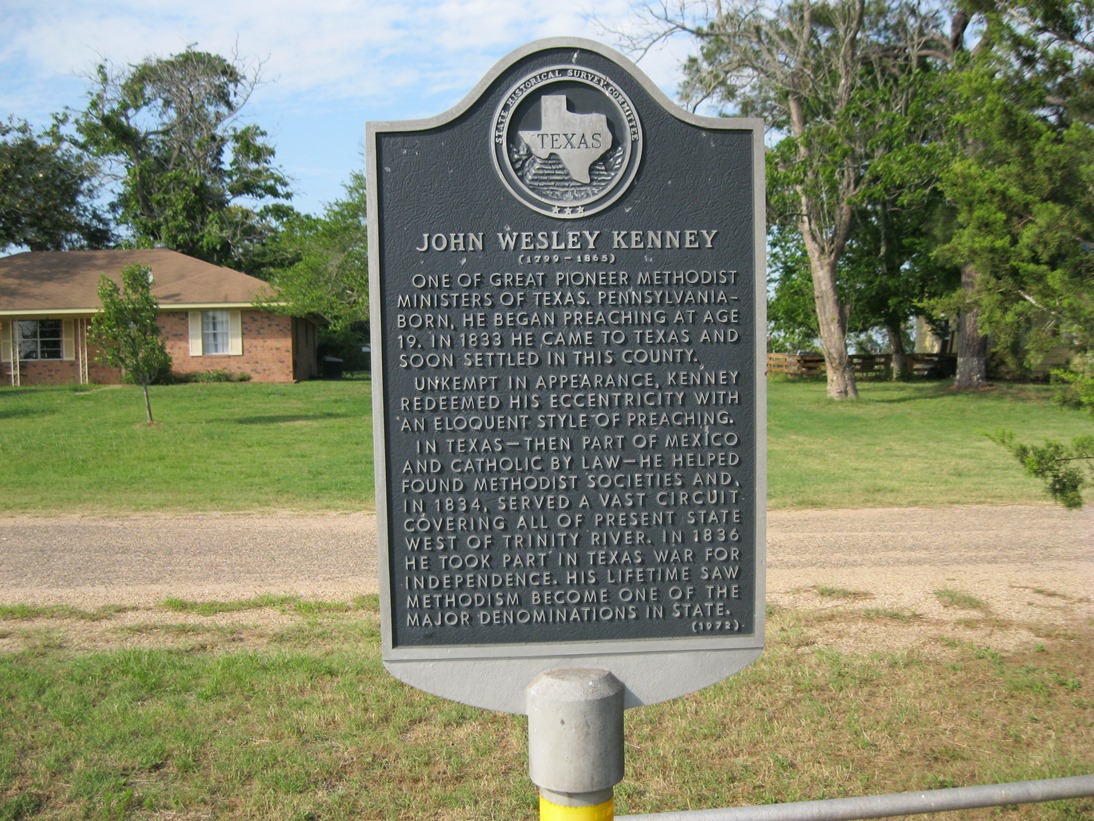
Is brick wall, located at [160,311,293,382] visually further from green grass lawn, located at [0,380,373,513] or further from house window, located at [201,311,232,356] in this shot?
green grass lawn, located at [0,380,373,513]

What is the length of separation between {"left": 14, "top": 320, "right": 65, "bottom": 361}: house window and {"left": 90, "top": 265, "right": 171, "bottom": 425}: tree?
13.0 metres

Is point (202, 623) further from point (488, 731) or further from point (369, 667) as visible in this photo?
point (488, 731)

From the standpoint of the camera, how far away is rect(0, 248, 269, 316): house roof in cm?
3131

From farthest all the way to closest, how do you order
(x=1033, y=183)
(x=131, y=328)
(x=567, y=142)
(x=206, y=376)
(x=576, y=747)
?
1. (x=206, y=376)
2. (x=131, y=328)
3. (x=1033, y=183)
4. (x=567, y=142)
5. (x=576, y=747)

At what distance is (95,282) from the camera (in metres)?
32.7

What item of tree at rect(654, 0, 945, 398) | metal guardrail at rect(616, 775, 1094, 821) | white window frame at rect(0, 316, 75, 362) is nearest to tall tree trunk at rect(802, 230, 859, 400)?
tree at rect(654, 0, 945, 398)

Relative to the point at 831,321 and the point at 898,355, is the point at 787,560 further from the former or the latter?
the point at 898,355

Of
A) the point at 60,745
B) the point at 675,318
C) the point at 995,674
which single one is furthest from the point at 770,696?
the point at 60,745

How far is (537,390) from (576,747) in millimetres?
1137

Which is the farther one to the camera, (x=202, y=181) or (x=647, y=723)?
(x=202, y=181)

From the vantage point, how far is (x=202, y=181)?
146ft

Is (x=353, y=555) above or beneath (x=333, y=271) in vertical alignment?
beneath

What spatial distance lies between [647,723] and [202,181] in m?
43.7

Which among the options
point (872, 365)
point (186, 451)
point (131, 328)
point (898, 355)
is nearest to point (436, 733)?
point (186, 451)
